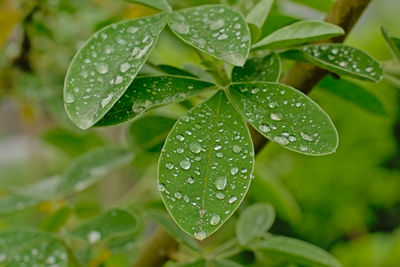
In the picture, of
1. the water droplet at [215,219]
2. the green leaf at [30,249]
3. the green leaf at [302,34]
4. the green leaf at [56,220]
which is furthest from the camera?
the green leaf at [56,220]

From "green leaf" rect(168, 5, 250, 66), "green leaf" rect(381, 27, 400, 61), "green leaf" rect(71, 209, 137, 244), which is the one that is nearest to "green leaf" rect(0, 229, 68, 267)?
"green leaf" rect(71, 209, 137, 244)

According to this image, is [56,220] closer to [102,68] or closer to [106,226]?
[106,226]

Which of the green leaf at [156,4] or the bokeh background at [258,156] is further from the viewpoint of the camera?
the bokeh background at [258,156]

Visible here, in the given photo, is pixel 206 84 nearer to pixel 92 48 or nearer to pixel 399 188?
pixel 92 48

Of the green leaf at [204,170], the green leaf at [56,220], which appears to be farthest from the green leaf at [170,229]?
the green leaf at [204,170]

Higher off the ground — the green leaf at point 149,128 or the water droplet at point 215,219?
the water droplet at point 215,219

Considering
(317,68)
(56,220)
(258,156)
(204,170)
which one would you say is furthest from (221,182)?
(258,156)

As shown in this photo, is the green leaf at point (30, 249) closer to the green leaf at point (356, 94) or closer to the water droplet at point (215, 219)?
the water droplet at point (215, 219)
